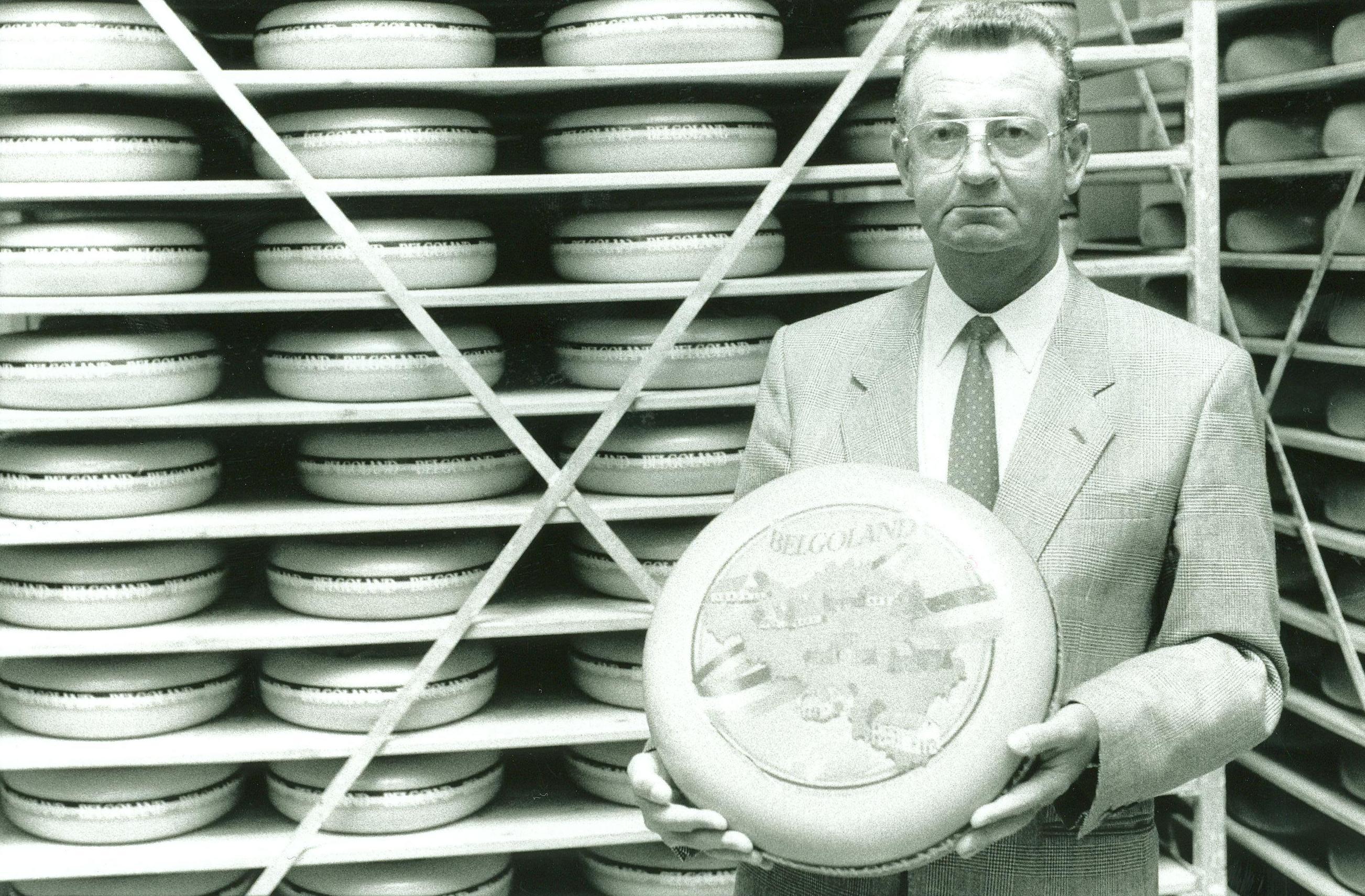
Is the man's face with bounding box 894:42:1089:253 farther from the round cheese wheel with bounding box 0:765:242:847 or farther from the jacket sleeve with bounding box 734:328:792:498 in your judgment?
the round cheese wheel with bounding box 0:765:242:847

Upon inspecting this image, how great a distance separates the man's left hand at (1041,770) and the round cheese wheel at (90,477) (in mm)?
1192

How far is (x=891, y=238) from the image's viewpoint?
1.75 m

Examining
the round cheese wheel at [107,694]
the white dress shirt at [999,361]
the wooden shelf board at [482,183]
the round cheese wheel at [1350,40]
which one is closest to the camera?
the white dress shirt at [999,361]

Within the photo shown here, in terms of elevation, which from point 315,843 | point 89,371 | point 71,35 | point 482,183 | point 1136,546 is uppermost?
point 71,35

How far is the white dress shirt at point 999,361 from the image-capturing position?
3.76ft

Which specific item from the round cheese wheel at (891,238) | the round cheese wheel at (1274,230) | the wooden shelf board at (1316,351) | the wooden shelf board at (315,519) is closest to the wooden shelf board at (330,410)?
the wooden shelf board at (315,519)

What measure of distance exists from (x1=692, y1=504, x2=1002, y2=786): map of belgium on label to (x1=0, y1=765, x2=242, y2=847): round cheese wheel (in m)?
1.04

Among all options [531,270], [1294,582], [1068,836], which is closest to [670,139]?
[531,270]

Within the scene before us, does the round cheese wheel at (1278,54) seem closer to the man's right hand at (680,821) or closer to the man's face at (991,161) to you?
the man's face at (991,161)

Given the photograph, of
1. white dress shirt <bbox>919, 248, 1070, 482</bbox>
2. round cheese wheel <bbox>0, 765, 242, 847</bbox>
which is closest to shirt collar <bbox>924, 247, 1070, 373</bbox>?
white dress shirt <bbox>919, 248, 1070, 482</bbox>

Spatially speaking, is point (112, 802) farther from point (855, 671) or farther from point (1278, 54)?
point (1278, 54)

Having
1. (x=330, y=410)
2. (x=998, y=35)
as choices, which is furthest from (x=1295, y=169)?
(x=330, y=410)

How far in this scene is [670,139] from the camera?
1.68 metres

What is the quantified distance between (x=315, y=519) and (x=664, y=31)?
760 millimetres
